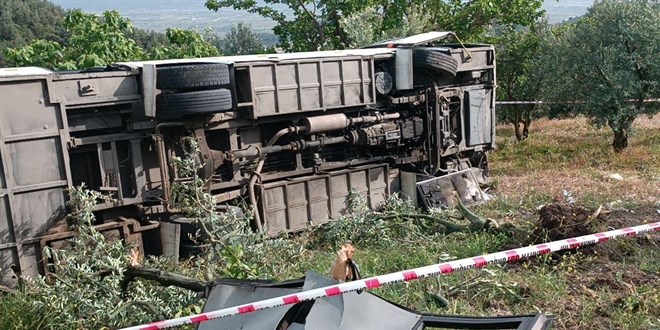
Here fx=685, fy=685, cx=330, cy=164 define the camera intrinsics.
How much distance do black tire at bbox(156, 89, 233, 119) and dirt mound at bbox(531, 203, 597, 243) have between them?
425 cm

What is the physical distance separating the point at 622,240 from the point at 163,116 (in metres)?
5.66

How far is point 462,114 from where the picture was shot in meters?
12.3

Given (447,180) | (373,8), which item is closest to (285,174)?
(447,180)

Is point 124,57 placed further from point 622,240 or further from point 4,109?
point 622,240

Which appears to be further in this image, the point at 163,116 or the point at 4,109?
the point at 163,116

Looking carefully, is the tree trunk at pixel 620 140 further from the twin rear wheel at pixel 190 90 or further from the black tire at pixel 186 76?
the black tire at pixel 186 76

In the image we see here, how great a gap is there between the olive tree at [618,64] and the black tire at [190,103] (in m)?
9.91

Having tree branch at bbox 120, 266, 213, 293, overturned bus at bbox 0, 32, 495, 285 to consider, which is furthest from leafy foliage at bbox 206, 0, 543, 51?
tree branch at bbox 120, 266, 213, 293

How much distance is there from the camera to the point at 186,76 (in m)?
8.62

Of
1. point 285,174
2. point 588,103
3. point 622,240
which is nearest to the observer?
point 622,240

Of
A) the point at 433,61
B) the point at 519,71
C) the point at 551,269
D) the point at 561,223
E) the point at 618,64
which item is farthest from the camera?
the point at 519,71

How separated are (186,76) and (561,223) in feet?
15.8

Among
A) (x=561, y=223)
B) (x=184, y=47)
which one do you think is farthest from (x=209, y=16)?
(x=561, y=223)

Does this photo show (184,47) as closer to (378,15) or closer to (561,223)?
(378,15)
